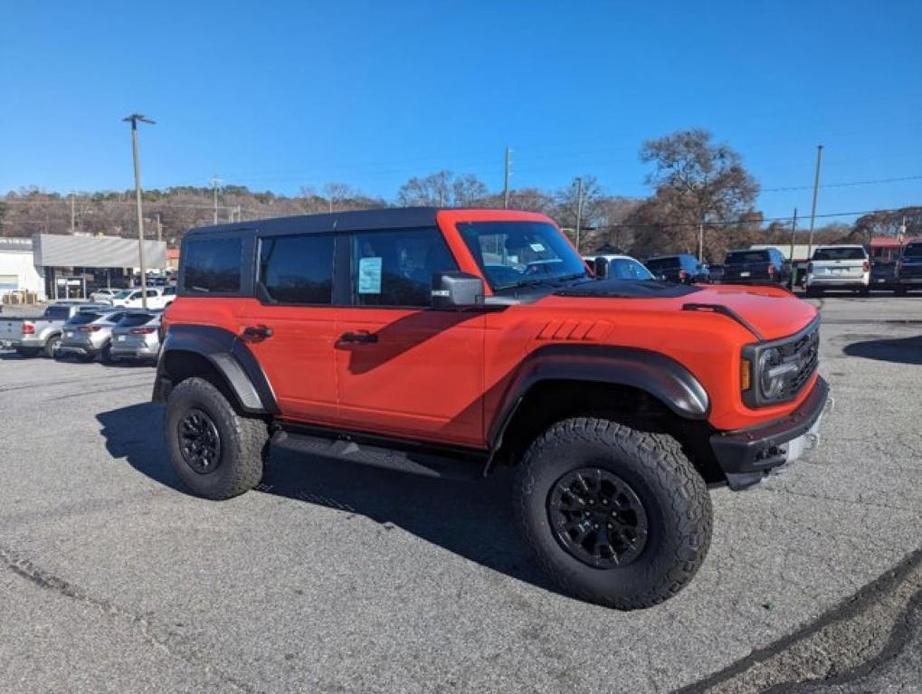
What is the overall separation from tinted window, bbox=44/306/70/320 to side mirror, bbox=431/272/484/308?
810 inches

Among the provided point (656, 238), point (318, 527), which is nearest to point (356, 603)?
point (318, 527)

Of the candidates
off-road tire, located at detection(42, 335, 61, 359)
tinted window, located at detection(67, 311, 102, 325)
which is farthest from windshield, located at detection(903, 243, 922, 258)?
off-road tire, located at detection(42, 335, 61, 359)

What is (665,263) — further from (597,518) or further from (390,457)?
(597,518)

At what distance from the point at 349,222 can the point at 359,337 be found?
2.57 ft

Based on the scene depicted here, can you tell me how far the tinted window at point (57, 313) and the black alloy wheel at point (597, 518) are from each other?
68.7 ft

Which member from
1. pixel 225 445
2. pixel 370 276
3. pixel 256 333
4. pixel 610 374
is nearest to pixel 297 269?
pixel 256 333

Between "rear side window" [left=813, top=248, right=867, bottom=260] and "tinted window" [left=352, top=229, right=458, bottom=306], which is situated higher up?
"rear side window" [left=813, top=248, right=867, bottom=260]

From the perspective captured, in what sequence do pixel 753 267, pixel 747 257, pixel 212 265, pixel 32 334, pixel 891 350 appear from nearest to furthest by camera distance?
pixel 212 265
pixel 891 350
pixel 32 334
pixel 753 267
pixel 747 257

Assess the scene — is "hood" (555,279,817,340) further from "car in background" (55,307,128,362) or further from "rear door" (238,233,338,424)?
"car in background" (55,307,128,362)

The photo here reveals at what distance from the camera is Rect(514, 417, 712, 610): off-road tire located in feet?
10.3

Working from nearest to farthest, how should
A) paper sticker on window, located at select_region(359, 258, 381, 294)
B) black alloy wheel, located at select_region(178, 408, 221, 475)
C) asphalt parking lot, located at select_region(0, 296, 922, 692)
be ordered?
asphalt parking lot, located at select_region(0, 296, 922, 692) < paper sticker on window, located at select_region(359, 258, 381, 294) < black alloy wheel, located at select_region(178, 408, 221, 475)

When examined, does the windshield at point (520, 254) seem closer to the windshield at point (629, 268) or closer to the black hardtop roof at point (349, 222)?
the black hardtop roof at point (349, 222)

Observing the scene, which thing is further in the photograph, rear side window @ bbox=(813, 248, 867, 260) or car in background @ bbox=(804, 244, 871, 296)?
rear side window @ bbox=(813, 248, 867, 260)

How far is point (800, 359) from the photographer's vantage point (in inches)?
139
